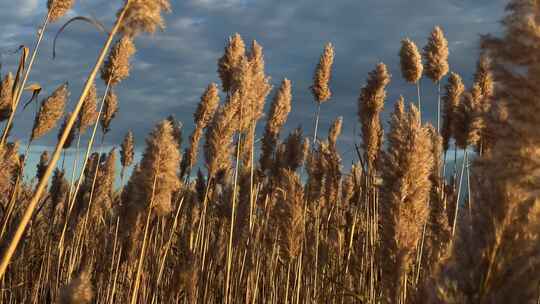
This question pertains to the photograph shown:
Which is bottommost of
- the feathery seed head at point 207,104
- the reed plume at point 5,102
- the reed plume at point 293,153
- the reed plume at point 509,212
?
the reed plume at point 509,212

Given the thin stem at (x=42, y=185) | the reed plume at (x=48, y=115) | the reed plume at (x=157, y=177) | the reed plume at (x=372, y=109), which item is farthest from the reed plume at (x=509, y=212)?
the reed plume at (x=372, y=109)

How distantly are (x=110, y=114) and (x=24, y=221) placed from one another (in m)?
5.03

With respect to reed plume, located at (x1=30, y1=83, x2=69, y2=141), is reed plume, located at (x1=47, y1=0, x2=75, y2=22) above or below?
above

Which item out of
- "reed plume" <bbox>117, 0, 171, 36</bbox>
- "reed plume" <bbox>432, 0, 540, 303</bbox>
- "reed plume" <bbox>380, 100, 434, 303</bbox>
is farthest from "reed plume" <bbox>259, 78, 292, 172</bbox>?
"reed plume" <bbox>432, 0, 540, 303</bbox>

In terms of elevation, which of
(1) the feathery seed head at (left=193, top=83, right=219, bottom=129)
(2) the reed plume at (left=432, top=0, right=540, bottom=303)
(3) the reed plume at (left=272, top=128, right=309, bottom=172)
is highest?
(1) the feathery seed head at (left=193, top=83, right=219, bottom=129)

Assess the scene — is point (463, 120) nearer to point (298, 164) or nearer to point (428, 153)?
point (298, 164)

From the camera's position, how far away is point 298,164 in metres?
5.77

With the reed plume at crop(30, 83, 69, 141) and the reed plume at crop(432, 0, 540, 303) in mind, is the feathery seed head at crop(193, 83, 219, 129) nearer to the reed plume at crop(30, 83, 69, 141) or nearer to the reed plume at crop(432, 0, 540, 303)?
the reed plume at crop(30, 83, 69, 141)

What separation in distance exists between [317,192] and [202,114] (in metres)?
1.39

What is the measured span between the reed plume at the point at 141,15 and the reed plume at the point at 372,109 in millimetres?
3246

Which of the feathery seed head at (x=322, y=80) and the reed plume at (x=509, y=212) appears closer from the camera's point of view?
the reed plume at (x=509, y=212)

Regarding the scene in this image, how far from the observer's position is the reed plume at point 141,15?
188cm

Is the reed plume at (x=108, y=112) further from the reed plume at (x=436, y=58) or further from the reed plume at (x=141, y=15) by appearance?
the reed plume at (x=141, y=15)

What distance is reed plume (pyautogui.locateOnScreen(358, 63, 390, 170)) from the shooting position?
5.01m
